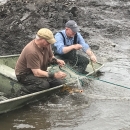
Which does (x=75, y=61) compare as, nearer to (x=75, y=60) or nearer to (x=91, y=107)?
(x=75, y=60)

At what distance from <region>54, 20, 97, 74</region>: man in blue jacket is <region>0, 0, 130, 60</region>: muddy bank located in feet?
8.48

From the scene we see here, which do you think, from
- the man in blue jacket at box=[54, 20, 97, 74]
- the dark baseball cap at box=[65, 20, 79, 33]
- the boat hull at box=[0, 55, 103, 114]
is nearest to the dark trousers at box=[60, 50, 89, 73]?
the man in blue jacket at box=[54, 20, 97, 74]

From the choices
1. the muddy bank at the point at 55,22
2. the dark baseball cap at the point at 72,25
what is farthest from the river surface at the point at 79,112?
the muddy bank at the point at 55,22

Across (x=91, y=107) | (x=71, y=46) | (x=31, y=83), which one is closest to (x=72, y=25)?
(x=71, y=46)

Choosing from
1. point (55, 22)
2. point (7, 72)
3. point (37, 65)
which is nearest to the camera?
point (37, 65)

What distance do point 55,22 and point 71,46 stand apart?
6.07 m

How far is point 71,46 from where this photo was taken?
8078 millimetres

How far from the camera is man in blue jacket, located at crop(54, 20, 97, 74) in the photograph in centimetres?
812

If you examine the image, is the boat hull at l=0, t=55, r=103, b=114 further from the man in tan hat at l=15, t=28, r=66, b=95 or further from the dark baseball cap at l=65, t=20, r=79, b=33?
the dark baseball cap at l=65, t=20, r=79, b=33

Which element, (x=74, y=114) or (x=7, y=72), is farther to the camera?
(x=7, y=72)

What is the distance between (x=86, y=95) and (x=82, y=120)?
4.41 feet

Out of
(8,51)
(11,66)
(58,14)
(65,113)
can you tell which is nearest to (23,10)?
(58,14)

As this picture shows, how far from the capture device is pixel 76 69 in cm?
892

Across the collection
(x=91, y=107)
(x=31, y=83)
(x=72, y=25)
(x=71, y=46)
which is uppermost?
(x=72, y=25)
